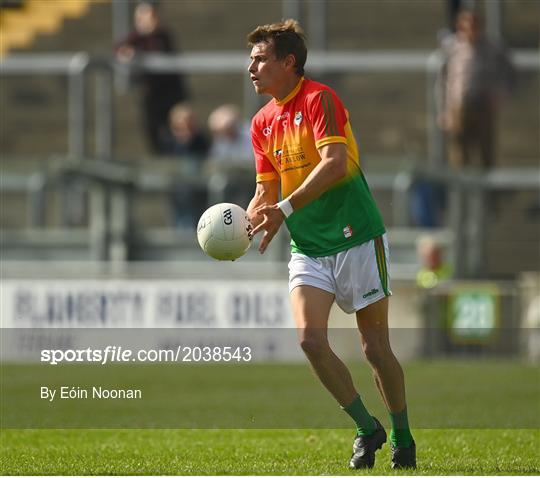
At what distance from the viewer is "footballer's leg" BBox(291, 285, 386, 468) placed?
854cm

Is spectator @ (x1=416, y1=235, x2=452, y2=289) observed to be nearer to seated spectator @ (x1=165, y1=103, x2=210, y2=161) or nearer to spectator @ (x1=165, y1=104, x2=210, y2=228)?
spectator @ (x1=165, y1=104, x2=210, y2=228)

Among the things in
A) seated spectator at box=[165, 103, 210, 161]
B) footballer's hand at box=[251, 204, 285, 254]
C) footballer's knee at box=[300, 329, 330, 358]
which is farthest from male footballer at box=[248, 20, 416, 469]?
seated spectator at box=[165, 103, 210, 161]

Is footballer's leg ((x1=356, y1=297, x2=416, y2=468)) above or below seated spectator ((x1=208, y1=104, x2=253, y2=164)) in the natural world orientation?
below

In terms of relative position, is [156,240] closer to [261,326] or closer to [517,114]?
[261,326]

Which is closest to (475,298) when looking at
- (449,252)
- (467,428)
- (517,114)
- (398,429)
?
(449,252)

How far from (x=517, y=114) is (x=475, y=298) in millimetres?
2400

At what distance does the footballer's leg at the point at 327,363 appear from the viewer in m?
8.54

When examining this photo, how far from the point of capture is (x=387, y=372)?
872 cm

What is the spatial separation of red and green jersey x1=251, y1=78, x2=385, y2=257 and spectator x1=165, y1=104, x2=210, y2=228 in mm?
9194

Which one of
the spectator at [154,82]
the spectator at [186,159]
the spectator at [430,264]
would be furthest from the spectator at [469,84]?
the spectator at [154,82]

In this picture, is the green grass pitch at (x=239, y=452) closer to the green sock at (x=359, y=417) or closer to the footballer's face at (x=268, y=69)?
the green sock at (x=359, y=417)

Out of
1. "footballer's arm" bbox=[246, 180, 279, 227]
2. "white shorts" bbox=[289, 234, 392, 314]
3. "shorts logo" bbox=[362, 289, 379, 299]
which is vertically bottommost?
"shorts logo" bbox=[362, 289, 379, 299]

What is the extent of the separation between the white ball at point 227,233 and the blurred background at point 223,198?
8.77 m

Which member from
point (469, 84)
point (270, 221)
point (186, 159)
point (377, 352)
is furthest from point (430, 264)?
point (270, 221)
